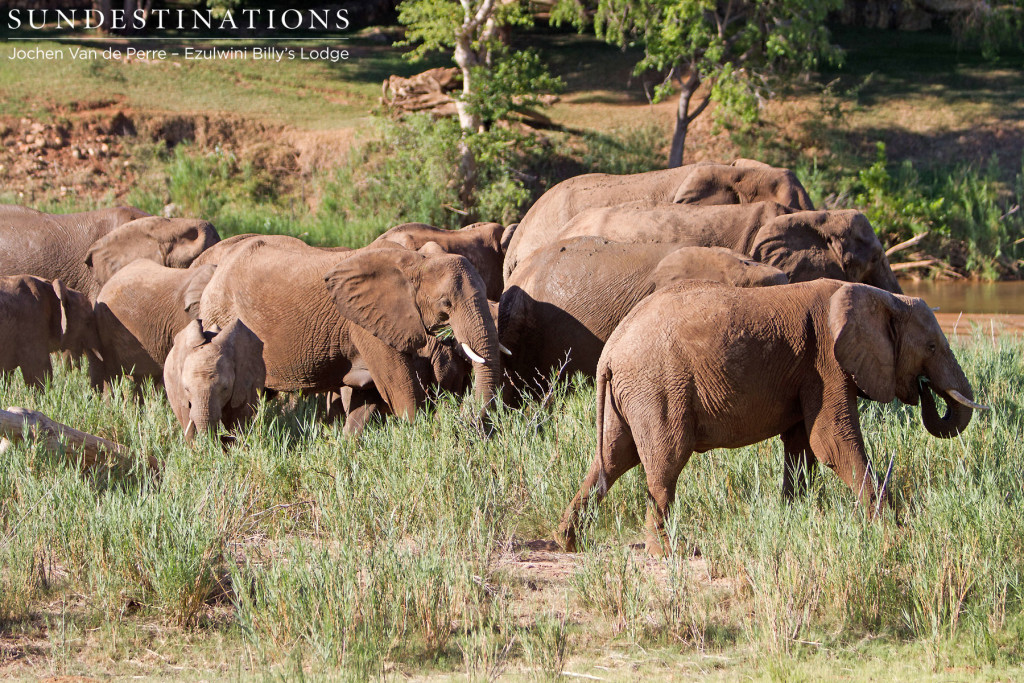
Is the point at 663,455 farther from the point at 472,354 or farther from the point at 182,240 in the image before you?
the point at 182,240

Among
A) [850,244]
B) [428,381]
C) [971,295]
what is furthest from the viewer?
[971,295]

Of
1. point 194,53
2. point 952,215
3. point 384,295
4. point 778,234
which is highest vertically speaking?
point 194,53

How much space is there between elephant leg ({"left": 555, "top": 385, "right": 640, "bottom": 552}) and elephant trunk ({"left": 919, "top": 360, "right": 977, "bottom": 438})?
1.52 m

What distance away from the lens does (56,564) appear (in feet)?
19.0

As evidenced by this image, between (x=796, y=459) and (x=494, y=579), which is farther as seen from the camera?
(x=796, y=459)

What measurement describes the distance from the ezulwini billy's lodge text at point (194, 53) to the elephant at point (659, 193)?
17981mm

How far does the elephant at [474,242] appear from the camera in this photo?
10766 millimetres

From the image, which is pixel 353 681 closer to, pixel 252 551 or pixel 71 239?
pixel 252 551

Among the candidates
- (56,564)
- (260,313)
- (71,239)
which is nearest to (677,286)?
(56,564)

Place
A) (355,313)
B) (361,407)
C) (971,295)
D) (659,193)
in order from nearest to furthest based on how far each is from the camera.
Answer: (355,313) → (361,407) → (659,193) → (971,295)

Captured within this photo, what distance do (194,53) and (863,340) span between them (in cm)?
2574

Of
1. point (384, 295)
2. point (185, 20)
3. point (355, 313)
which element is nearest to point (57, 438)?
point (355, 313)

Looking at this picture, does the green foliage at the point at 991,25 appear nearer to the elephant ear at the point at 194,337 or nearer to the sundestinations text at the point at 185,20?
the sundestinations text at the point at 185,20

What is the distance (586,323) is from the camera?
8547mm
